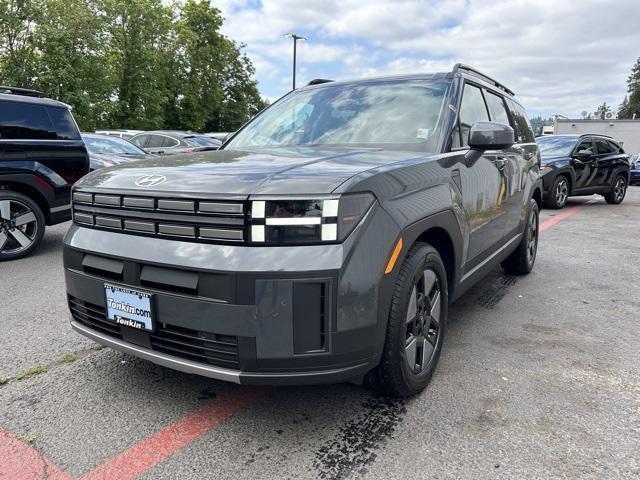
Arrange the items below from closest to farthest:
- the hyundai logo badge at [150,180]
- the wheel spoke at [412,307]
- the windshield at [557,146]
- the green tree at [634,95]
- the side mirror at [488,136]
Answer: the hyundai logo badge at [150,180] < the wheel spoke at [412,307] < the side mirror at [488,136] < the windshield at [557,146] < the green tree at [634,95]

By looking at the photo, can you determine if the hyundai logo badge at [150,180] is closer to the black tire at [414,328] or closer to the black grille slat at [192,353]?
the black grille slat at [192,353]

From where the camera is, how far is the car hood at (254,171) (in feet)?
7.07

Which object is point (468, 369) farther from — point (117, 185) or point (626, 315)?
point (117, 185)

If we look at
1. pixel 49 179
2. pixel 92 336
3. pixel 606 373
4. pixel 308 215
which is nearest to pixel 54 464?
pixel 92 336

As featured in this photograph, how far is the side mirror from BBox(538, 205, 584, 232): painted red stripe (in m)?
5.79

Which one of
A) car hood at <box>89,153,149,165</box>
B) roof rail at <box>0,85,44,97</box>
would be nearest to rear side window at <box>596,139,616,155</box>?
car hood at <box>89,153,149,165</box>

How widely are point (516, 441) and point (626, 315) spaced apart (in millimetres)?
2541

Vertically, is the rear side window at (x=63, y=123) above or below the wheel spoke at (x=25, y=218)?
above

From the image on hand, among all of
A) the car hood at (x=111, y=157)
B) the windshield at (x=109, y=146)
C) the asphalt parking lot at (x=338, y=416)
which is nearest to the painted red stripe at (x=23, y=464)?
the asphalt parking lot at (x=338, y=416)

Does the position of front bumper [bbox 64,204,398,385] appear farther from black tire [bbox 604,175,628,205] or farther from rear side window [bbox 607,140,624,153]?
rear side window [bbox 607,140,624,153]

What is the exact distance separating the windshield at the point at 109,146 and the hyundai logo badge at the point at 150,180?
7.92 meters

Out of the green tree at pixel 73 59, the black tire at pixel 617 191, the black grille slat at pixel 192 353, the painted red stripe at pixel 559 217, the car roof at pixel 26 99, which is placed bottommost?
the painted red stripe at pixel 559 217

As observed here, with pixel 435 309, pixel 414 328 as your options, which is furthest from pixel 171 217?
pixel 435 309

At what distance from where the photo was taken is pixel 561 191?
38.5 feet
